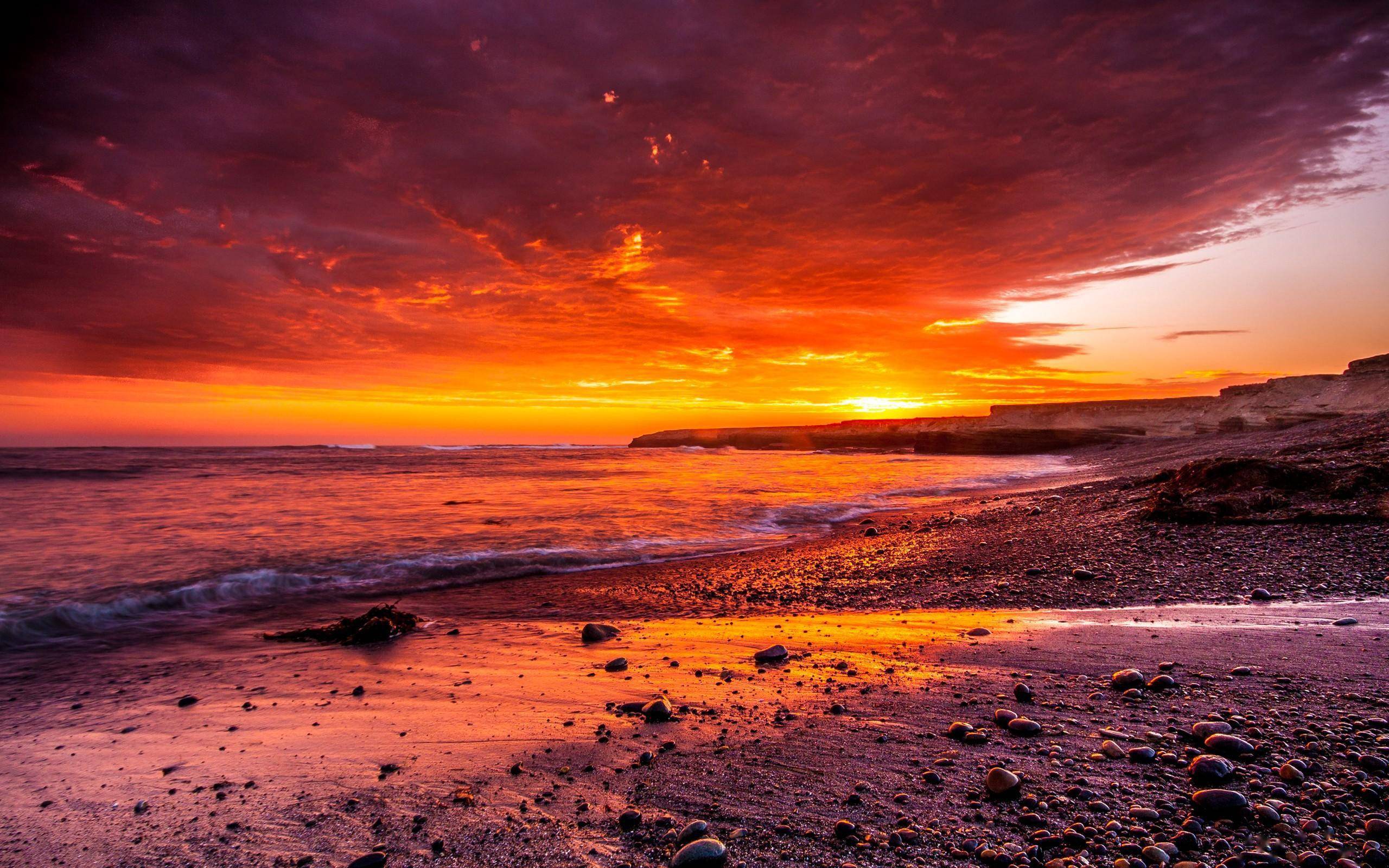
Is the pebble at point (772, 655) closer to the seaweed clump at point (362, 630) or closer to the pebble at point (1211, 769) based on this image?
the pebble at point (1211, 769)

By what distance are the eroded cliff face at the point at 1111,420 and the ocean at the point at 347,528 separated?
117 ft

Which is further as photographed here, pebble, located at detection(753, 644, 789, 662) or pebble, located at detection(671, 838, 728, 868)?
pebble, located at detection(753, 644, 789, 662)

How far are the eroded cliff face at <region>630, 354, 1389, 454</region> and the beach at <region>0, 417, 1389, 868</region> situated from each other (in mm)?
41681

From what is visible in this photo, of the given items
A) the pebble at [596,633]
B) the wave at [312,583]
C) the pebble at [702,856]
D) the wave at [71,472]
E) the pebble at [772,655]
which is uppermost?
the wave at [71,472]

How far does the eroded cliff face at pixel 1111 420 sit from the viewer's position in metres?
43.8

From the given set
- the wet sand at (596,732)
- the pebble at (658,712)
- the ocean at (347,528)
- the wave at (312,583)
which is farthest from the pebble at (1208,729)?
the ocean at (347,528)

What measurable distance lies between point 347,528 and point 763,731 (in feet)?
42.4

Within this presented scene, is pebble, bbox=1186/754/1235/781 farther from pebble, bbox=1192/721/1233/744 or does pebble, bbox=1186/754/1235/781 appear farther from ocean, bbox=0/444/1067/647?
ocean, bbox=0/444/1067/647

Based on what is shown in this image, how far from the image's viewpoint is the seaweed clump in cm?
609

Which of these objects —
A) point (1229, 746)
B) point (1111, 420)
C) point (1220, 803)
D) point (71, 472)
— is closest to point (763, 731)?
point (1220, 803)

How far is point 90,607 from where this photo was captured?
759 cm

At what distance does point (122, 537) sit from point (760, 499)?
15.9 meters

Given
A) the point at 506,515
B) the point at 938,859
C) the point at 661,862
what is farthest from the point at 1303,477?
the point at 506,515

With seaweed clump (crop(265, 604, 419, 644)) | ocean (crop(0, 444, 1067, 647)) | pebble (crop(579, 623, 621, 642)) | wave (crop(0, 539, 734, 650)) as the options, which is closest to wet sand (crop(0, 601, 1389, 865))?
pebble (crop(579, 623, 621, 642))
